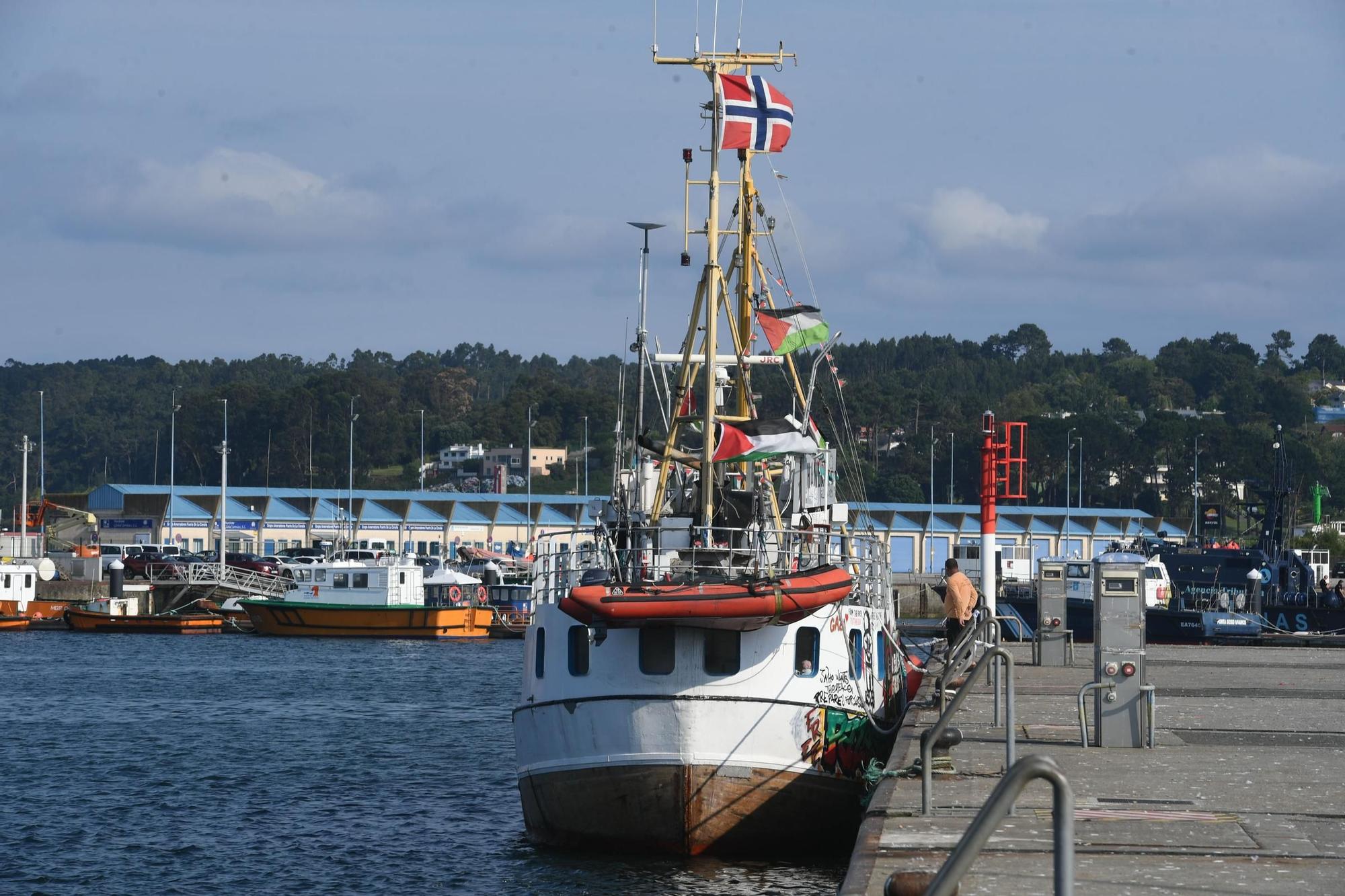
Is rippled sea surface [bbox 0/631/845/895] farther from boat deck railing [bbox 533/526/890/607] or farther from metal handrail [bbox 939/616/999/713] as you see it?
boat deck railing [bbox 533/526/890/607]

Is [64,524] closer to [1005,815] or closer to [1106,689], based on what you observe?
[1106,689]

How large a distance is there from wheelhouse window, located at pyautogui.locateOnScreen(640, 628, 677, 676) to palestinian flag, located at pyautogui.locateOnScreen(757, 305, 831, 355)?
211 inches

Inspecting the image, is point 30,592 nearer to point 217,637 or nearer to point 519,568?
point 217,637

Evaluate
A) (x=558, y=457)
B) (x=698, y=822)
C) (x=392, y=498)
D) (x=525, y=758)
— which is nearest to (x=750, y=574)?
(x=698, y=822)

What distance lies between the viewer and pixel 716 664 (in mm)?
19250

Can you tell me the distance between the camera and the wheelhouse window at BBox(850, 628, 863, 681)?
20750 mm

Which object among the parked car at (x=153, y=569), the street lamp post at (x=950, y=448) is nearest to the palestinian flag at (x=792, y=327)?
the parked car at (x=153, y=569)

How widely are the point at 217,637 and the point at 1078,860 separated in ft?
207

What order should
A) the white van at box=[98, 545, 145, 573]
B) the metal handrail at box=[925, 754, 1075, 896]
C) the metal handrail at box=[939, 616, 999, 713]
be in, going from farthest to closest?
the white van at box=[98, 545, 145, 573] → the metal handrail at box=[939, 616, 999, 713] → the metal handrail at box=[925, 754, 1075, 896]

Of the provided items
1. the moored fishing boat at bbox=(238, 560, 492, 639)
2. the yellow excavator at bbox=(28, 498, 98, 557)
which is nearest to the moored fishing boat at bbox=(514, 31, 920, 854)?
the moored fishing boat at bbox=(238, 560, 492, 639)

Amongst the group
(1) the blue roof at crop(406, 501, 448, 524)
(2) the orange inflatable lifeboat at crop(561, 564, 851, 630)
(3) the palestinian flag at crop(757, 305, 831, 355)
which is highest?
(3) the palestinian flag at crop(757, 305, 831, 355)

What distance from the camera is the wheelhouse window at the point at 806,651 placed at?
19703 mm

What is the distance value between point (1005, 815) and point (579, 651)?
42.1 ft

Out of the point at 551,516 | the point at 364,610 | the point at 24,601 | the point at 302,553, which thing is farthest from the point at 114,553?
the point at 364,610
